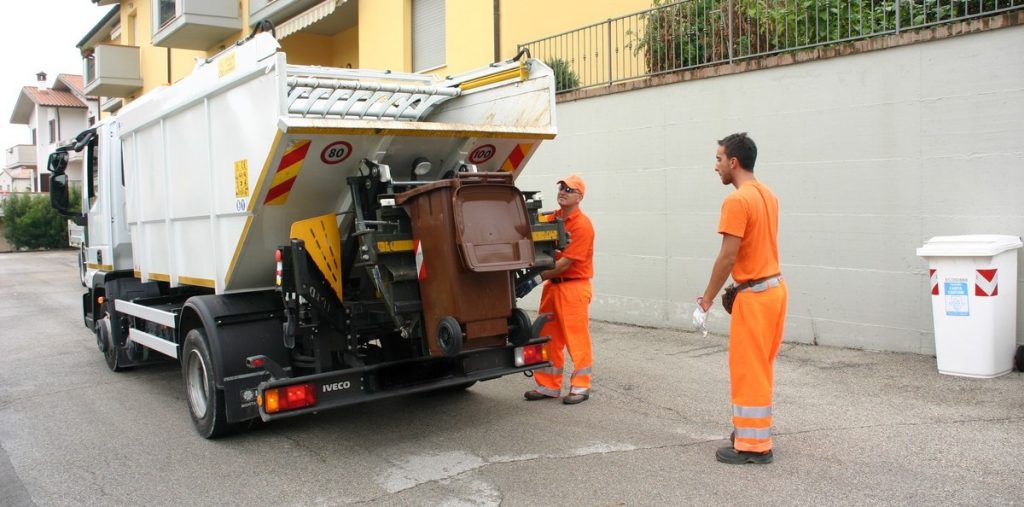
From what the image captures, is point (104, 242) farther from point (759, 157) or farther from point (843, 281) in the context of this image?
point (843, 281)

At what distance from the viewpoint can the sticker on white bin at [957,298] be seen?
630 cm

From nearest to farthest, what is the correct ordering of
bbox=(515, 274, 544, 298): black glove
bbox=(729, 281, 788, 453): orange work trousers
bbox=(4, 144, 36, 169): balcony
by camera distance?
bbox=(729, 281, 788, 453): orange work trousers, bbox=(515, 274, 544, 298): black glove, bbox=(4, 144, 36, 169): balcony

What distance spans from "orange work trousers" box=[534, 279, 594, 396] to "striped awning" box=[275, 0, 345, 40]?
11.0m

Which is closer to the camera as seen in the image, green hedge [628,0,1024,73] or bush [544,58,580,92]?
green hedge [628,0,1024,73]

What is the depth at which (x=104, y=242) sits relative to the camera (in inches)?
338

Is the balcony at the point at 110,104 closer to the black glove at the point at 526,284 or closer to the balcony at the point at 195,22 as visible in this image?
the balcony at the point at 195,22

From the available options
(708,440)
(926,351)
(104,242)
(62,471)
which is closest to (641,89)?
(926,351)

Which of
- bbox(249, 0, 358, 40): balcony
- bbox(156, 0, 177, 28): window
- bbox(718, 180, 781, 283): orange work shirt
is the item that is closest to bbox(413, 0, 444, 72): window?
bbox(249, 0, 358, 40): balcony

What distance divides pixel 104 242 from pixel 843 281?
7.67m

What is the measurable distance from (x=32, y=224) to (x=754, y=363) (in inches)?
1338

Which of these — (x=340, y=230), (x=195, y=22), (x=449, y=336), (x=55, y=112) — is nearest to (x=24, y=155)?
(x=55, y=112)

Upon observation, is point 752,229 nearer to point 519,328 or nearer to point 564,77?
point 519,328

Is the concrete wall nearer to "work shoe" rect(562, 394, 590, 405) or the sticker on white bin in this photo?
the sticker on white bin

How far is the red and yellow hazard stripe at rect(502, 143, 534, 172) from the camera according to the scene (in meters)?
5.96
